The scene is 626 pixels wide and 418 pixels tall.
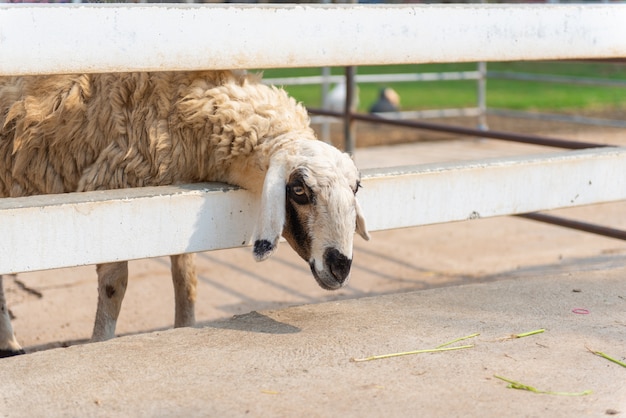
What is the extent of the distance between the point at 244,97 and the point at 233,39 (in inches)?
18.1

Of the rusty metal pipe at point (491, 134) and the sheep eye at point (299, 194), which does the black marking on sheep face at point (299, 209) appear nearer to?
the sheep eye at point (299, 194)

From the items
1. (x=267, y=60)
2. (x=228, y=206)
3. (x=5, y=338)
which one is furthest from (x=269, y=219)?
(x=5, y=338)

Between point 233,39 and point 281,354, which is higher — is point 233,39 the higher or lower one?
the higher one

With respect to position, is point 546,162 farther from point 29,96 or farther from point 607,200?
point 29,96

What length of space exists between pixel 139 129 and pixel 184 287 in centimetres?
87

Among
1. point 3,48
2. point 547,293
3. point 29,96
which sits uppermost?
point 3,48

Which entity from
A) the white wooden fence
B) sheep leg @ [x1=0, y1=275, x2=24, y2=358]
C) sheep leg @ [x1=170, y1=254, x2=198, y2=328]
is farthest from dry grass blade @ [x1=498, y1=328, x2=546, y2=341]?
sheep leg @ [x1=0, y1=275, x2=24, y2=358]

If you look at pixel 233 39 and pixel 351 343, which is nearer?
pixel 351 343

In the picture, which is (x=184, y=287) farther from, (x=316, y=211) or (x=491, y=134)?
(x=491, y=134)

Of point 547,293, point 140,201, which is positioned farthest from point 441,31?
point 140,201

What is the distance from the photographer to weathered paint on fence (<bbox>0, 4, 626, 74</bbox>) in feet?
8.80

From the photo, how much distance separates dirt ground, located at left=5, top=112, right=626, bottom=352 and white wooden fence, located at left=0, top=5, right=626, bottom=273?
5.43 ft

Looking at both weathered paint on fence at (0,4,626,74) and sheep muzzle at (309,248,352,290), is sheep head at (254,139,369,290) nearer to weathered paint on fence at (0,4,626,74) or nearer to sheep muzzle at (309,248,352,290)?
sheep muzzle at (309,248,352,290)

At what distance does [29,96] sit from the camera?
3645mm
